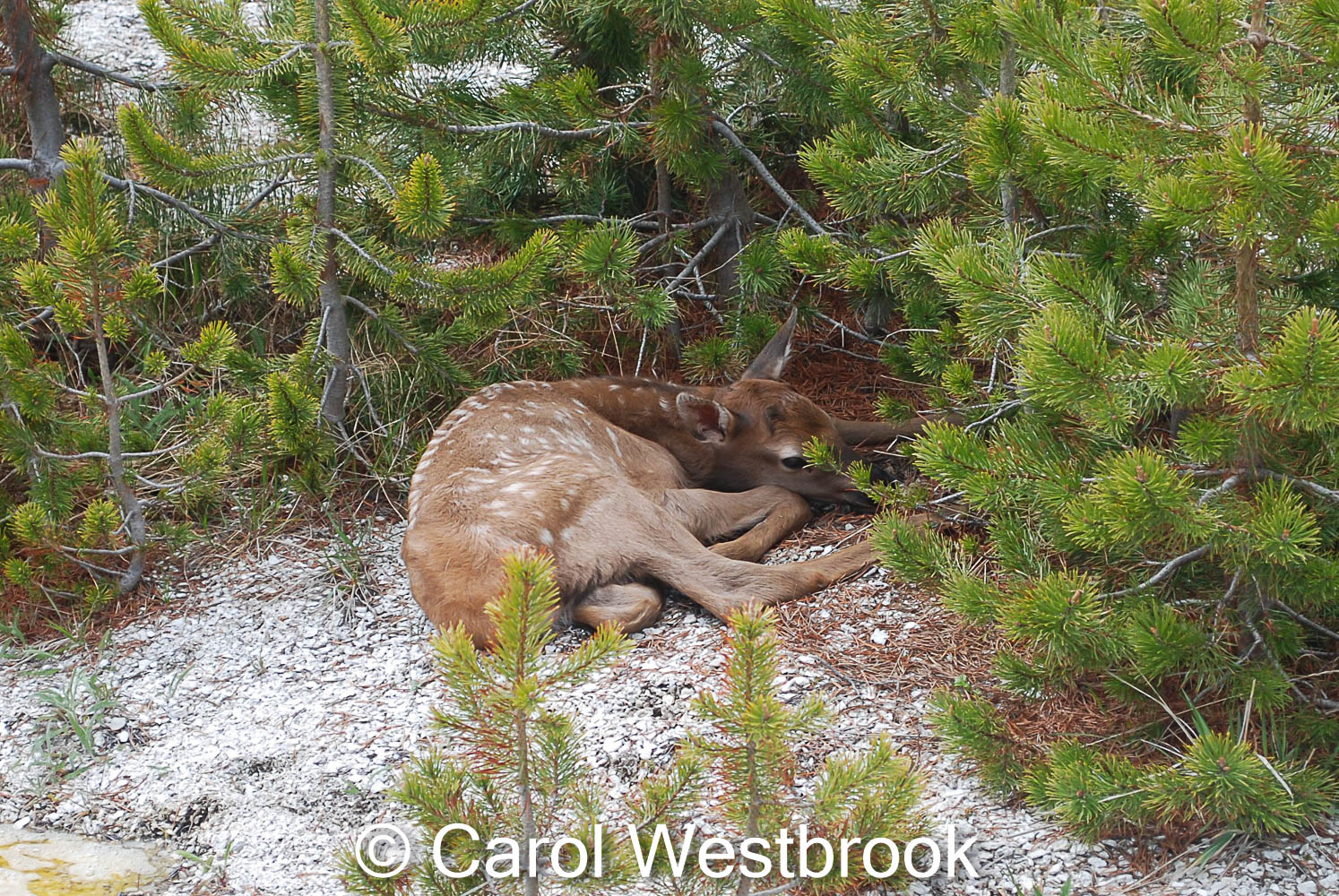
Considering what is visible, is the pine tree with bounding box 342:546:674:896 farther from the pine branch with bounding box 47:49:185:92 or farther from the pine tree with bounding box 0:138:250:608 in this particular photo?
the pine branch with bounding box 47:49:185:92

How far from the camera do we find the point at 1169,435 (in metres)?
3.68

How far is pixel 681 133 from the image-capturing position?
17.0ft

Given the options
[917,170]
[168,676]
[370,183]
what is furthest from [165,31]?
[917,170]

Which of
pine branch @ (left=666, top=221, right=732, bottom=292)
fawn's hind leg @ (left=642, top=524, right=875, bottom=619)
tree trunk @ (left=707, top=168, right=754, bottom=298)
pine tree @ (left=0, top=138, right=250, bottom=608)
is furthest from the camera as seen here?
tree trunk @ (left=707, top=168, right=754, bottom=298)

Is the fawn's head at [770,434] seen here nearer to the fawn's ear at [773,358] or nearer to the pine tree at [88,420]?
the fawn's ear at [773,358]

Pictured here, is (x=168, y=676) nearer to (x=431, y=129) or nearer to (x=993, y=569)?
(x=431, y=129)

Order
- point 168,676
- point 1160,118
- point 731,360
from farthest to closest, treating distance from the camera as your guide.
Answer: point 731,360
point 168,676
point 1160,118

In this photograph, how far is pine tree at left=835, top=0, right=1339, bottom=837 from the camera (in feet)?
9.16

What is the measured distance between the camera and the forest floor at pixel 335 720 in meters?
3.25

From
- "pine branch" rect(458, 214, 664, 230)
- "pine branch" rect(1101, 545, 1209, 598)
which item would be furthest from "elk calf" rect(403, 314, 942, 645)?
"pine branch" rect(1101, 545, 1209, 598)

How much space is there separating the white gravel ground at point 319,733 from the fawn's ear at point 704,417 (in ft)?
3.70

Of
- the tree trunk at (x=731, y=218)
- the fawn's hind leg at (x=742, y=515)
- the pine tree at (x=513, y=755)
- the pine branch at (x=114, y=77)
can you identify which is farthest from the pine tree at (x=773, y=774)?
the pine branch at (x=114, y=77)

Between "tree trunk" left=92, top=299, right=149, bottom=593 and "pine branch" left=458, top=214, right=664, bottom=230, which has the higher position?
"pine branch" left=458, top=214, right=664, bottom=230

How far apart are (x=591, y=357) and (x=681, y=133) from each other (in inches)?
62.0
